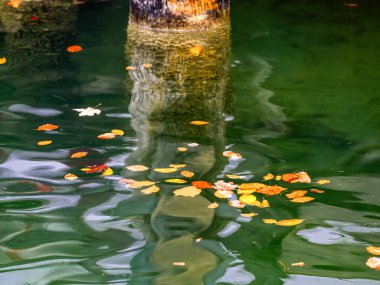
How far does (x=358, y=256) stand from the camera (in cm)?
414

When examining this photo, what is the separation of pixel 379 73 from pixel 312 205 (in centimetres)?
289

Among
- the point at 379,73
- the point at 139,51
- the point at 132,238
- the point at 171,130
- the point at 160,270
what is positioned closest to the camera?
the point at 160,270

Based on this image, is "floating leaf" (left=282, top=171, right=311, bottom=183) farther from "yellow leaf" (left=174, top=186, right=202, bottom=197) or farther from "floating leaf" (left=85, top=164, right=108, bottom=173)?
"floating leaf" (left=85, top=164, right=108, bottom=173)

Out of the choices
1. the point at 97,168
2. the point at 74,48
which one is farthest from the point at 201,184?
the point at 74,48

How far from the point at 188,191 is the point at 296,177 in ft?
2.62

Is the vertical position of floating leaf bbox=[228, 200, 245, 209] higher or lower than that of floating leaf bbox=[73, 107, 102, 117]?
lower

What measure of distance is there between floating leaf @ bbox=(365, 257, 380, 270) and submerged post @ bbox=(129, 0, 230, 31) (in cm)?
454

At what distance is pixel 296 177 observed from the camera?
16.6 feet

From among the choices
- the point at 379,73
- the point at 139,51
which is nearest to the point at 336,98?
the point at 379,73

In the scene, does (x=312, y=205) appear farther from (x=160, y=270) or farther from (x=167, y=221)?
(x=160, y=270)

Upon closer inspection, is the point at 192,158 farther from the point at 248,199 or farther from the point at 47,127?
the point at 47,127

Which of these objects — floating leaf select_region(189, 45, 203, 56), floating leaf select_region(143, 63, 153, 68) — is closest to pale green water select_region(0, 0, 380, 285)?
floating leaf select_region(143, 63, 153, 68)

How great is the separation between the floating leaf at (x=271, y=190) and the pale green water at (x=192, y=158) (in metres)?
0.07

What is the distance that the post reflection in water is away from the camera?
4.12m
